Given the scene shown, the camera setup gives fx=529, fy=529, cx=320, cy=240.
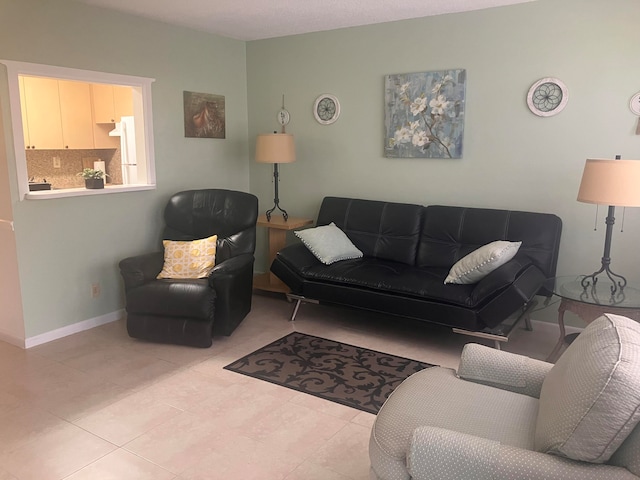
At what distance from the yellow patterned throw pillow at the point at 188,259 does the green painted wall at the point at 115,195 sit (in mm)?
568

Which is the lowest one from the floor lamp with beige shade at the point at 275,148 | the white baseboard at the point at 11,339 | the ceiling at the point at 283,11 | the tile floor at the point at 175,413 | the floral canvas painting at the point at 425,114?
the tile floor at the point at 175,413

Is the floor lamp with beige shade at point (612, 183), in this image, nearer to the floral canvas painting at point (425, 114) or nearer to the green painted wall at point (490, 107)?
the green painted wall at point (490, 107)

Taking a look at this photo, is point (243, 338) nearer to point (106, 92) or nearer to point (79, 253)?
point (79, 253)

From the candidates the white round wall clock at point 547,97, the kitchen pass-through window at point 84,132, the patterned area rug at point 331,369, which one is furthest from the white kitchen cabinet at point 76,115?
the white round wall clock at point 547,97

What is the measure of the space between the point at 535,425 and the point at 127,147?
15.5 feet

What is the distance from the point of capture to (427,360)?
3.49 m

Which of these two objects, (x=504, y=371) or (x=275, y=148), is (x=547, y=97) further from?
(x=504, y=371)

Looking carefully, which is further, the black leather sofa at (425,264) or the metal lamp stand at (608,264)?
the black leather sofa at (425,264)

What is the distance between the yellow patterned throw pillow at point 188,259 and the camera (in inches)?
155

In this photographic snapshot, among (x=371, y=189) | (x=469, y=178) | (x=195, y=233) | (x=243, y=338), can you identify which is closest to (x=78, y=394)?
(x=243, y=338)

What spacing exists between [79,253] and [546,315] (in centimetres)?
357

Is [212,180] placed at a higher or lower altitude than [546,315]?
higher

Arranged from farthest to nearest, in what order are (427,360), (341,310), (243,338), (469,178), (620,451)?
(341,310), (469,178), (243,338), (427,360), (620,451)

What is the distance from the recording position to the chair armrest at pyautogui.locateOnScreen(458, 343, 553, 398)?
2.12m
